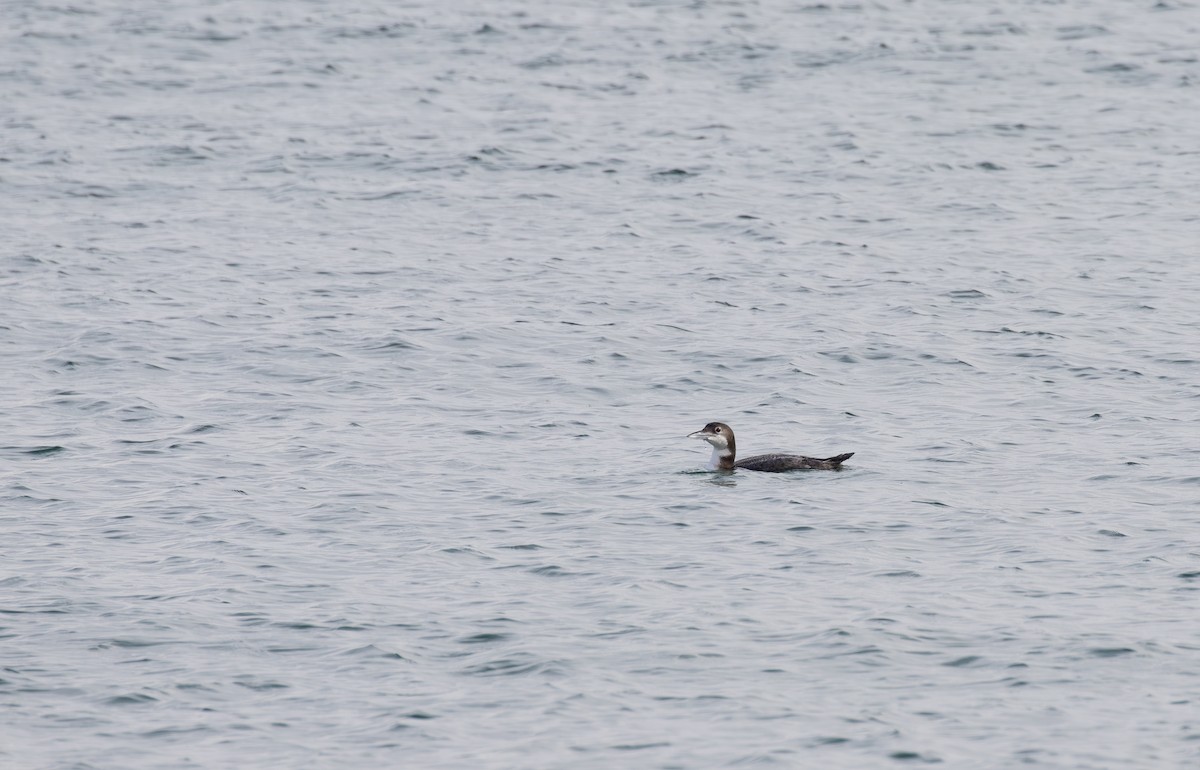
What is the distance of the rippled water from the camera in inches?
666

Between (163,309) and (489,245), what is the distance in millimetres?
6405

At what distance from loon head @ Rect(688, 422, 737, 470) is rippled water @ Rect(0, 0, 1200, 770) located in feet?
1.31

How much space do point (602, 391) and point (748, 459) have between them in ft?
12.8

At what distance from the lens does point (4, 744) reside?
52.8ft

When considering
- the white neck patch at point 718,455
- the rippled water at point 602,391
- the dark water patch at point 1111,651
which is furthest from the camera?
the white neck patch at point 718,455

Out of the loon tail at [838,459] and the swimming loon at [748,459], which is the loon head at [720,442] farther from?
the loon tail at [838,459]

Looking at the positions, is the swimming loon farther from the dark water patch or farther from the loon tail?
the dark water patch

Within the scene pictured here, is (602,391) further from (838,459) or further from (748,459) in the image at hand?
(838,459)

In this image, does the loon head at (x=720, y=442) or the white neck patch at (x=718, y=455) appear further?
the white neck patch at (x=718, y=455)

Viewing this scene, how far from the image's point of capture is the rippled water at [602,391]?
55.5 feet

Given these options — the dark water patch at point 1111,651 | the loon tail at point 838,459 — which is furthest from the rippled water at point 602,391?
the loon tail at point 838,459

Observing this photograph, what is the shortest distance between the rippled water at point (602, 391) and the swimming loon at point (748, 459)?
0.73ft

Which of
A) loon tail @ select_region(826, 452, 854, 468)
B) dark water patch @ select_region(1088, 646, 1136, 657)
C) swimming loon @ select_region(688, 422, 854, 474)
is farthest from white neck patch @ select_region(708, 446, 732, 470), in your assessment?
dark water patch @ select_region(1088, 646, 1136, 657)

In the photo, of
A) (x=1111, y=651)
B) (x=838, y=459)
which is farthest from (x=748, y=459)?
(x=1111, y=651)
